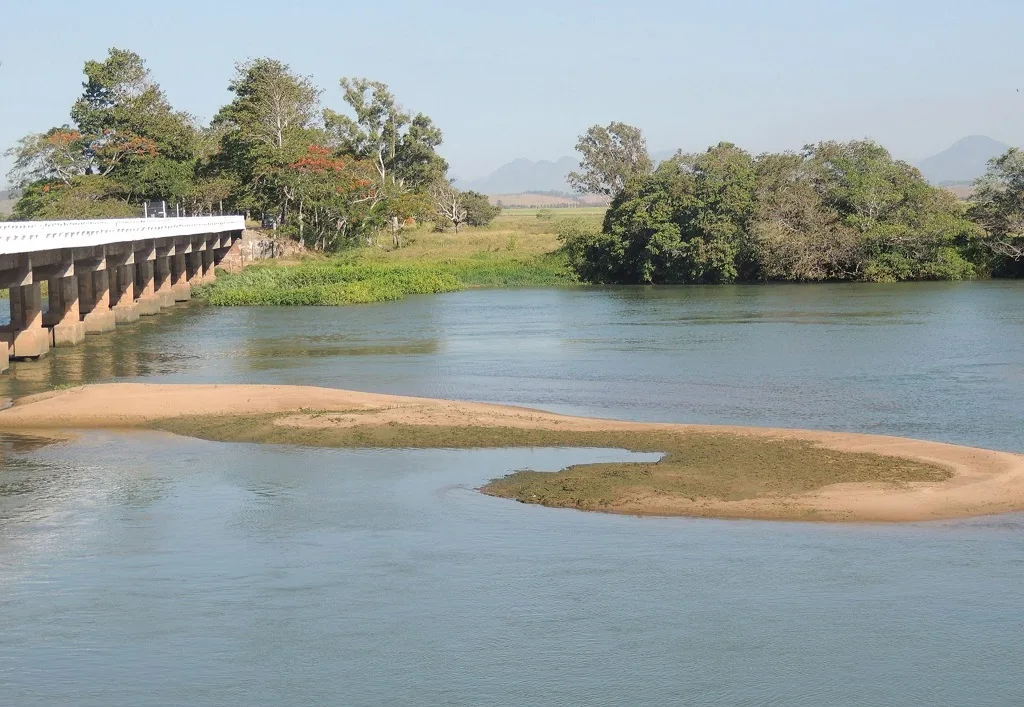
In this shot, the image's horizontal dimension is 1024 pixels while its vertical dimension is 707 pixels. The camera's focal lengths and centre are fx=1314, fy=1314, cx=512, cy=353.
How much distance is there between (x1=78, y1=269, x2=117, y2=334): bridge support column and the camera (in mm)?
48781

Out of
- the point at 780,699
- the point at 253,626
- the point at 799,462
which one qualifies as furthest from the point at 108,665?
the point at 799,462

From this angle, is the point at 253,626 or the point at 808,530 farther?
the point at 808,530

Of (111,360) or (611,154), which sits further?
(611,154)

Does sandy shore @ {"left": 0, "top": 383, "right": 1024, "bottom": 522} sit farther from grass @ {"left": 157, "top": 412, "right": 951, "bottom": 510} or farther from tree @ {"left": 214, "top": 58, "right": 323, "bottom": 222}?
tree @ {"left": 214, "top": 58, "right": 323, "bottom": 222}

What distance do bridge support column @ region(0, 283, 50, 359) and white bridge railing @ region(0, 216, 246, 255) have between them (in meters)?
→ 1.66

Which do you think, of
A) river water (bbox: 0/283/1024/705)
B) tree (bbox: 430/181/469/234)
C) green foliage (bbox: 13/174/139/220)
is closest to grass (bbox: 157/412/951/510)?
river water (bbox: 0/283/1024/705)

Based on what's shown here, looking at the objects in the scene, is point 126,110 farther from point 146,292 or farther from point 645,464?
point 645,464

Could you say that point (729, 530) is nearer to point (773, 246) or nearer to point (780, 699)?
point (780, 699)

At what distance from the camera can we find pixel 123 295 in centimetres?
5569

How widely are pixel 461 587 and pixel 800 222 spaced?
5834 centimetres

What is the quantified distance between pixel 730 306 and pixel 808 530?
134ft

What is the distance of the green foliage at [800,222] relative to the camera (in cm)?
6950

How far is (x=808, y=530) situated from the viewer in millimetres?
17391

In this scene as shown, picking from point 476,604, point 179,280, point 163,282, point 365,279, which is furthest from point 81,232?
point 476,604
